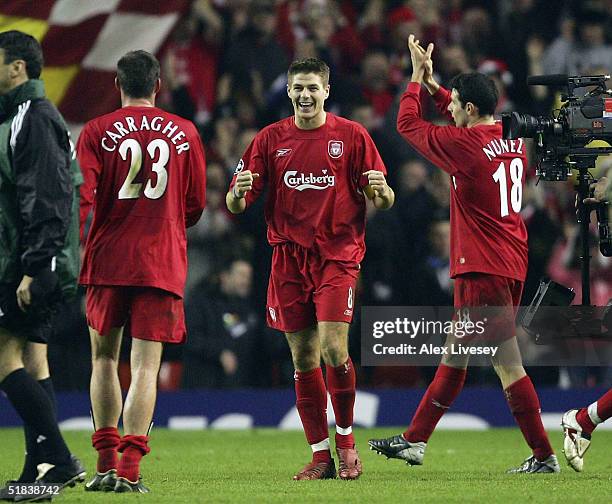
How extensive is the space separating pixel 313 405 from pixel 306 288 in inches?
25.8

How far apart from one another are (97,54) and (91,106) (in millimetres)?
460

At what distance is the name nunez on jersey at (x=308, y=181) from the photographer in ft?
24.4

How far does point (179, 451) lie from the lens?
9602 mm

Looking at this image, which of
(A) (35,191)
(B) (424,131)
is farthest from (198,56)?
(A) (35,191)

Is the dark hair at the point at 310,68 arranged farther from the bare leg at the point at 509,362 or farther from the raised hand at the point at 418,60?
the bare leg at the point at 509,362

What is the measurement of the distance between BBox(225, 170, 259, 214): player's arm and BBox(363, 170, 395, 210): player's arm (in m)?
0.64

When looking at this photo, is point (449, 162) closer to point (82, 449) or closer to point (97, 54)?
point (82, 449)

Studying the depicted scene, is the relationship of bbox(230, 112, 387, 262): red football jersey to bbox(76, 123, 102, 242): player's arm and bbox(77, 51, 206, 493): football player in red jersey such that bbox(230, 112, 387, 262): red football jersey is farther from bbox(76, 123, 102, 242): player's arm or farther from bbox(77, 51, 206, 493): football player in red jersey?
bbox(76, 123, 102, 242): player's arm


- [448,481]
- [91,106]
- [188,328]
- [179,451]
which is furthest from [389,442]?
[91,106]

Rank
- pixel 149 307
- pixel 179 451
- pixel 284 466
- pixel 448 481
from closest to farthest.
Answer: pixel 149 307 < pixel 448 481 < pixel 284 466 < pixel 179 451

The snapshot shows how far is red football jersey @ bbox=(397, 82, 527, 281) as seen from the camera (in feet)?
25.0

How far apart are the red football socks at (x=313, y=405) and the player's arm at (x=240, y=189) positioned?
39.3 inches

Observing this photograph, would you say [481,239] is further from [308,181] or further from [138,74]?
[138,74]
